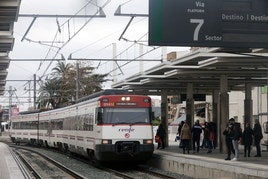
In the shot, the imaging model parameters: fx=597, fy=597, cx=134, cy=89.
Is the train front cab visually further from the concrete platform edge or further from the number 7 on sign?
the number 7 on sign

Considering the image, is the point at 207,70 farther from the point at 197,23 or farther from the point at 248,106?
the point at 197,23

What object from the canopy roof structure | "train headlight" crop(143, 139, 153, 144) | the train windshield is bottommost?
"train headlight" crop(143, 139, 153, 144)

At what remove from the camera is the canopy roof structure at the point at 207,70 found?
21938 mm

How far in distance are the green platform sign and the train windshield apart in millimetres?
9752

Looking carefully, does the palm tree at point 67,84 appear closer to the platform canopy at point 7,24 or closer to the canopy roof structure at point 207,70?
the canopy roof structure at point 207,70

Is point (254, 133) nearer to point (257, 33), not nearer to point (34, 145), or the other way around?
point (257, 33)

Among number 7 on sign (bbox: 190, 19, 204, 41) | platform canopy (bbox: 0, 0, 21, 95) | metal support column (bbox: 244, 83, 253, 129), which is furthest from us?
metal support column (bbox: 244, 83, 253, 129)

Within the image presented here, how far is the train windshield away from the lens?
24.6 m

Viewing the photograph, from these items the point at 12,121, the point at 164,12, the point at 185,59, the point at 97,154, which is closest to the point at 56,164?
the point at 97,154

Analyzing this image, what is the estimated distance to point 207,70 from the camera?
26125mm

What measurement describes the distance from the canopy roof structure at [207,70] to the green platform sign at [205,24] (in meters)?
0.67

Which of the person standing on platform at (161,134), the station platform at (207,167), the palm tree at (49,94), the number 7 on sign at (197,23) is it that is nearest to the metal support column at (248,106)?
the person standing on platform at (161,134)

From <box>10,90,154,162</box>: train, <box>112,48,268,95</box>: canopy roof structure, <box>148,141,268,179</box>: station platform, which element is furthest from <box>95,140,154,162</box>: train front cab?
<box>112,48,268,95</box>: canopy roof structure

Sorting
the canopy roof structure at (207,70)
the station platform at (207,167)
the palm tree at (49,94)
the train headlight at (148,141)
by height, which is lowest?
the station platform at (207,167)
